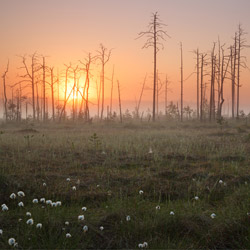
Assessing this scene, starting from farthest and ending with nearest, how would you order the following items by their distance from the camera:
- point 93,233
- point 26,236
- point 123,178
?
point 123,178, point 93,233, point 26,236

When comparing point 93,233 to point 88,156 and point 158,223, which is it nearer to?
point 158,223

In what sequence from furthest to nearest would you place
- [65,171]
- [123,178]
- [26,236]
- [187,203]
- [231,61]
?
1. [231,61]
2. [65,171]
3. [123,178]
4. [187,203]
5. [26,236]

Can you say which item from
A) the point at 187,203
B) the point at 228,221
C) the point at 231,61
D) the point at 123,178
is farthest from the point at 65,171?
the point at 231,61

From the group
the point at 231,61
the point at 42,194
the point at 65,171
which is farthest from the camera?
the point at 231,61

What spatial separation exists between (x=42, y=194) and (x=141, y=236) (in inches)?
96.9

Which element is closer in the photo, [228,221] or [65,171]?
[228,221]

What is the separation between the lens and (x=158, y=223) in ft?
12.6

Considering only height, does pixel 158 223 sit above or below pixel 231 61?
below

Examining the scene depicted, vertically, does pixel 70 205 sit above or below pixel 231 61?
below

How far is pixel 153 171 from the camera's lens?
7.04 metres

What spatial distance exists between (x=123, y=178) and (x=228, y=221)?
288cm

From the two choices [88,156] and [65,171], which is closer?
[65,171]

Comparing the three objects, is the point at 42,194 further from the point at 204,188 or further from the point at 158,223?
the point at 204,188

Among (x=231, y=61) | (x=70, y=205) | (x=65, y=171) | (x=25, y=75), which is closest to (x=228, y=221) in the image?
(x=70, y=205)
